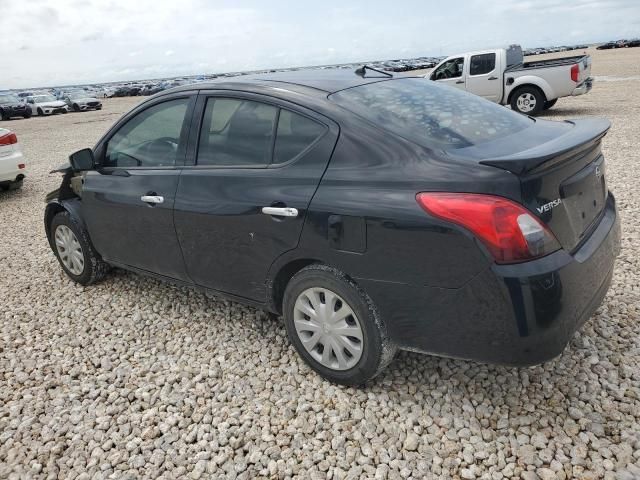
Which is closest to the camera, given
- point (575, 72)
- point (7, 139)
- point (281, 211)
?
point (281, 211)

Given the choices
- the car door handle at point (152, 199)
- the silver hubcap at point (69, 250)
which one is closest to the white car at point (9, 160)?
the silver hubcap at point (69, 250)

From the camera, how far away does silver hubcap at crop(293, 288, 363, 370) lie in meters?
2.65

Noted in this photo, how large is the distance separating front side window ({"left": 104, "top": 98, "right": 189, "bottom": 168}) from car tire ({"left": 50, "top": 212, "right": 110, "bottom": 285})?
73 centimetres

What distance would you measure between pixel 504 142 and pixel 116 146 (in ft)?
9.04

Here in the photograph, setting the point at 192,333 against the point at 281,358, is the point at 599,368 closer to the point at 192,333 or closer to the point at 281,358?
the point at 281,358

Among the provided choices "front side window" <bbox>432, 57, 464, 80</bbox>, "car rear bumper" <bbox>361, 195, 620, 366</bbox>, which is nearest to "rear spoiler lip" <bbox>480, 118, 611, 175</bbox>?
"car rear bumper" <bbox>361, 195, 620, 366</bbox>

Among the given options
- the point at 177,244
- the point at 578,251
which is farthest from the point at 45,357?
the point at 578,251

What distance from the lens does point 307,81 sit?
3043 millimetres

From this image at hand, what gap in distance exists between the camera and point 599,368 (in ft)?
9.20

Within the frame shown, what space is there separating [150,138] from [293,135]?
1339 mm

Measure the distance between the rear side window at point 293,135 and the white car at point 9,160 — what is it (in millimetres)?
6903

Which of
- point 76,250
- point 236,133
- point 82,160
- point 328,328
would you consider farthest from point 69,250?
point 328,328

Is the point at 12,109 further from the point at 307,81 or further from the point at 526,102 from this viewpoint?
the point at 307,81

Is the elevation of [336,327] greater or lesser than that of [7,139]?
lesser
